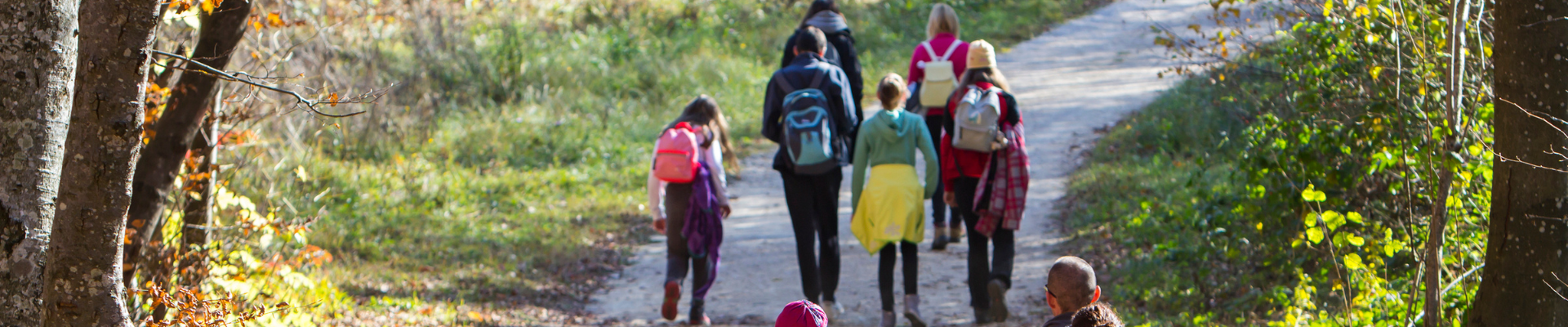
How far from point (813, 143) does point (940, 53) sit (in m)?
1.75

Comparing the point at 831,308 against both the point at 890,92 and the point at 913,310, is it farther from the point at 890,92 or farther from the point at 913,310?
the point at 890,92

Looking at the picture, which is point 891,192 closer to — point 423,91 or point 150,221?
point 150,221

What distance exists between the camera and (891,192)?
5.28m

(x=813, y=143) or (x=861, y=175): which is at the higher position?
(x=813, y=143)

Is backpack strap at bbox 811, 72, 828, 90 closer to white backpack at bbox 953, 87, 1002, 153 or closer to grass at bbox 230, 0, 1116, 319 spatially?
white backpack at bbox 953, 87, 1002, 153

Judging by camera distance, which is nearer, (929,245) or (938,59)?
(938,59)

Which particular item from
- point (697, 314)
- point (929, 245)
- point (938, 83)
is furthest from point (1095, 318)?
point (929, 245)

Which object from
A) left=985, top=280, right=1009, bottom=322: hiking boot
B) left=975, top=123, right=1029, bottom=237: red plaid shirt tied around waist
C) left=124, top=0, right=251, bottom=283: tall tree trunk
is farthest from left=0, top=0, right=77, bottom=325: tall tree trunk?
left=985, top=280, right=1009, bottom=322: hiking boot

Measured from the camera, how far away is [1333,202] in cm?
493

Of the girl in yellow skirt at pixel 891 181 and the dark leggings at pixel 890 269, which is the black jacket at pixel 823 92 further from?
the dark leggings at pixel 890 269

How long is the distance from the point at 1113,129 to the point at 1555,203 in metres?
8.30

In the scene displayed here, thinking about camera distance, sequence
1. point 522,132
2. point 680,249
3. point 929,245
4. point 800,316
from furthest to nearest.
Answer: point 522,132 → point 929,245 → point 680,249 → point 800,316

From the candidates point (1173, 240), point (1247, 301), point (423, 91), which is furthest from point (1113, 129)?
point (423, 91)

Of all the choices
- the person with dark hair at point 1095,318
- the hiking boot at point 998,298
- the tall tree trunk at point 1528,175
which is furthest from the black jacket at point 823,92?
the tall tree trunk at point 1528,175
